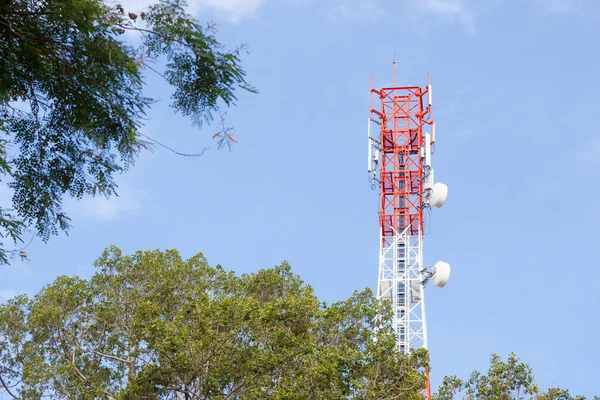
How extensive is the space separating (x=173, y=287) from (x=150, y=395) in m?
3.97

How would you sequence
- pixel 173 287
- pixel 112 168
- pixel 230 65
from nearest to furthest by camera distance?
pixel 230 65 < pixel 112 168 < pixel 173 287

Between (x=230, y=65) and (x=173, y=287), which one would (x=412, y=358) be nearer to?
(x=173, y=287)

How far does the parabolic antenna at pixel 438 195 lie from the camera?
21734 mm

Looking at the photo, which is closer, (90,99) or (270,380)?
(90,99)

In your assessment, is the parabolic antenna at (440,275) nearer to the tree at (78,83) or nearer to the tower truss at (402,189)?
the tower truss at (402,189)


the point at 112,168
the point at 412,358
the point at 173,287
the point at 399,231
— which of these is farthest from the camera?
the point at 399,231

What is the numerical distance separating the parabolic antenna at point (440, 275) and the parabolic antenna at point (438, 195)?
183cm

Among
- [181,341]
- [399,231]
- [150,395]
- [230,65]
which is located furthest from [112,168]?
[399,231]

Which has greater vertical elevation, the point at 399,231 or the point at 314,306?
the point at 399,231

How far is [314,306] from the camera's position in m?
13.9

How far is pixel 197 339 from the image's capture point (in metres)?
12.7

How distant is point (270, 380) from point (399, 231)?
10.6 m

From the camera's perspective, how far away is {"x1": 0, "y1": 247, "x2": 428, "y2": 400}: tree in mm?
12008

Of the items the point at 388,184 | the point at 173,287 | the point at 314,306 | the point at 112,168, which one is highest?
the point at 388,184
